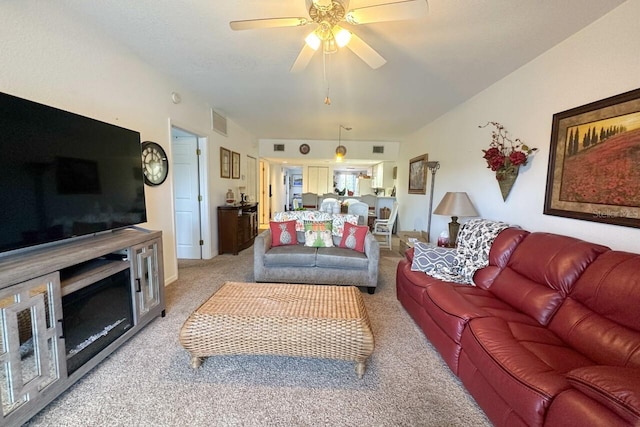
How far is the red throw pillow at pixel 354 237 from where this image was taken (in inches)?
127

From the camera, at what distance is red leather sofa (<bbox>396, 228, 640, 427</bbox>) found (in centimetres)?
94

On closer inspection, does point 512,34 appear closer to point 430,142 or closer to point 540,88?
point 540,88

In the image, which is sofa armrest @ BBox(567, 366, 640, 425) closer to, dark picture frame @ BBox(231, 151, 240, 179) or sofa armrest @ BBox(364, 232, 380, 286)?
sofa armrest @ BBox(364, 232, 380, 286)

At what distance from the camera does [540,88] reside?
2.32 meters

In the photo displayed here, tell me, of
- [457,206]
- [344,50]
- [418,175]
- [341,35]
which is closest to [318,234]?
[457,206]

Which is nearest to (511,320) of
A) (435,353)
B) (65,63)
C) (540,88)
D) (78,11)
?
(435,353)

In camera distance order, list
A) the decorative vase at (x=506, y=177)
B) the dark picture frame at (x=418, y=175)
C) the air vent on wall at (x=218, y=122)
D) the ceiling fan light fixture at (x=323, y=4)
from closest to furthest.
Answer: the ceiling fan light fixture at (x=323, y=4)
the decorative vase at (x=506, y=177)
the air vent on wall at (x=218, y=122)
the dark picture frame at (x=418, y=175)

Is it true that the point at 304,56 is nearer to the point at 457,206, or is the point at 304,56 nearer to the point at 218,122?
the point at 457,206

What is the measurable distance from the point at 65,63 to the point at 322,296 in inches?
102

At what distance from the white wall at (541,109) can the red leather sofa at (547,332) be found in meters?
0.44

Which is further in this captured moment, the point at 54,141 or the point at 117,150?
the point at 117,150

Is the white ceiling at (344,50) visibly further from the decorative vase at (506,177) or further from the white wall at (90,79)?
the decorative vase at (506,177)

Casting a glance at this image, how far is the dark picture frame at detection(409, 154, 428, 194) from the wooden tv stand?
4.64 m

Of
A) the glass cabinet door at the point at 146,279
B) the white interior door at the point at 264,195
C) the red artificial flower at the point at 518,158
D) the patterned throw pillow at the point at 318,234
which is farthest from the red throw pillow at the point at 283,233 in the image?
the white interior door at the point at 264,195
